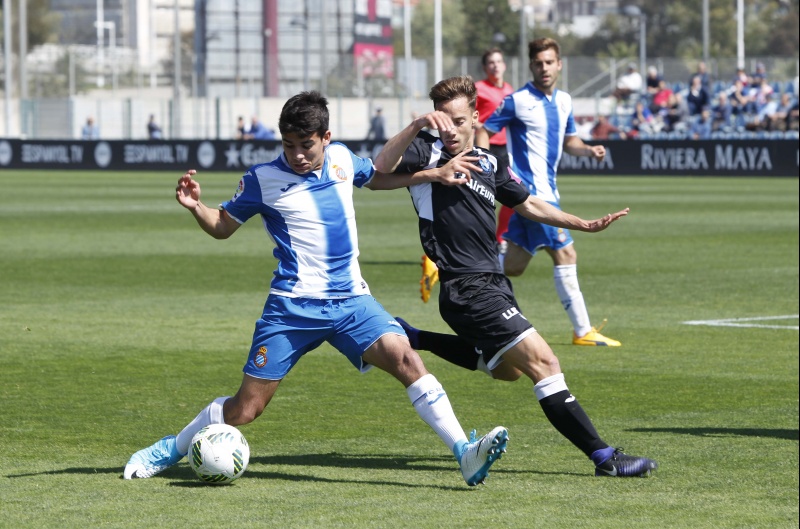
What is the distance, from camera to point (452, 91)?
6.84m

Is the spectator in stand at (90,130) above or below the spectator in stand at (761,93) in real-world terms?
below

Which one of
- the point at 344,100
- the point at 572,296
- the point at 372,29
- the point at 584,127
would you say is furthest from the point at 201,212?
the point at 372,29

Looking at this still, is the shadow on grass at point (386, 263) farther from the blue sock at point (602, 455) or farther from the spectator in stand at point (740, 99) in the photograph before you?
the spectator in stand at point (740, 99)

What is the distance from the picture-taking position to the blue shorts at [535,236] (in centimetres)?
1109

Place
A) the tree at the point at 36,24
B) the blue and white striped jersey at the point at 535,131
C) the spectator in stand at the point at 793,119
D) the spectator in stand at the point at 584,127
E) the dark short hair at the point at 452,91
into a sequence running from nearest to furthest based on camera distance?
1. the dark short hair at the point at 452,91
2. the blue and white striped jersey at the point at 535,131
3. the spectator in stand at the point at 793,119
4. the spectator in stand at the point at 584,127
5. the tree at the point at 36,24

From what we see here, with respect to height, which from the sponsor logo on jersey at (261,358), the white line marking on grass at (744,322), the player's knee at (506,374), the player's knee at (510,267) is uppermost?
the sponsor logo on jersey at (261,358)

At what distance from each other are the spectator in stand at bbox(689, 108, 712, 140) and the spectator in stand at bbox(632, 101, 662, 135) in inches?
55.9

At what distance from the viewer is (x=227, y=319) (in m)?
12.5

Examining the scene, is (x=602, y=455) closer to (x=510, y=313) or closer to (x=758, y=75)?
(x=510, y=313)

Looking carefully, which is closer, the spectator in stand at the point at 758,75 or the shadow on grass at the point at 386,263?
the shadow on grass at the point at 386,263

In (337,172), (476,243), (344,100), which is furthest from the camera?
(344,100)

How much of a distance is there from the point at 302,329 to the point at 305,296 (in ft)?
0.48

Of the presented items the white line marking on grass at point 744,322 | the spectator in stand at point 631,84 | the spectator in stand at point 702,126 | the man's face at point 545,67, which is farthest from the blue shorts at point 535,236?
the spectator in stand at point 631,84

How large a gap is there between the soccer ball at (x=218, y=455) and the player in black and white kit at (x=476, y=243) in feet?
3.85
